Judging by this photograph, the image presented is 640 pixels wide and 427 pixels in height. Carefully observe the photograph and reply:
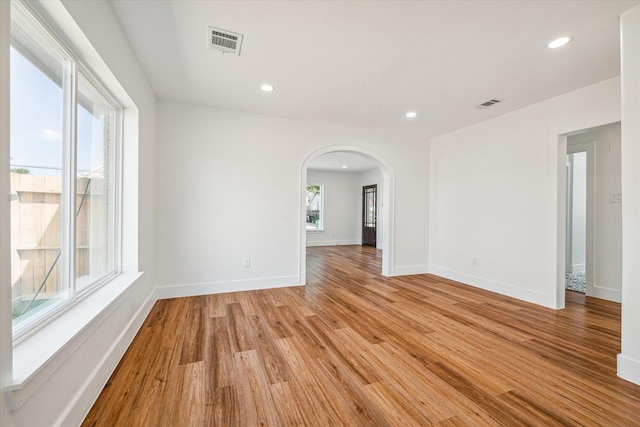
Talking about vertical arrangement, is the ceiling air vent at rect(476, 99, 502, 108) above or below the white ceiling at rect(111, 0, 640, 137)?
above

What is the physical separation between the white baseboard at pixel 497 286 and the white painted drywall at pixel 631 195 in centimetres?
154

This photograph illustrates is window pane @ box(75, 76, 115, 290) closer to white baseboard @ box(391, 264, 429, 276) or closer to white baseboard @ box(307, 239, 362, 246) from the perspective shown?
white baseboard @ box(391, 264, 429, 276)

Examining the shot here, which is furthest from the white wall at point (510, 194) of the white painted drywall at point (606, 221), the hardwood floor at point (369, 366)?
the white painted drywall at point (606, 221)

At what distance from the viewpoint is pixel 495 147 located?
13.0 ft

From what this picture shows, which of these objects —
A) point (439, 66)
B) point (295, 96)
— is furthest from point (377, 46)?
point (295, 96)

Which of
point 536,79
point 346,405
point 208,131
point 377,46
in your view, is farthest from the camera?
point 208,131

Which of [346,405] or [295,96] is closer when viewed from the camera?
[346,405]

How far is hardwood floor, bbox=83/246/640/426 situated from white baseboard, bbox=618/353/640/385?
0.06 metres

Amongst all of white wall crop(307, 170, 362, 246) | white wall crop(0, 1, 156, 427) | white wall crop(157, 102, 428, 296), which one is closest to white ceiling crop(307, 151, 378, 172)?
white wall crop(307, 170, 362, 246)

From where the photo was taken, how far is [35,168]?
53.1 inches

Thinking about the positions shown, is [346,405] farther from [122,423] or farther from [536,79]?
[536,79]

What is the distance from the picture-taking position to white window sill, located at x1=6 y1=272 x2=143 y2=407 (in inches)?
40.6

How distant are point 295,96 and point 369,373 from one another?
2986mm

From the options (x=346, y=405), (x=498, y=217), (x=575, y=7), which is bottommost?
(x=346, y=405)
